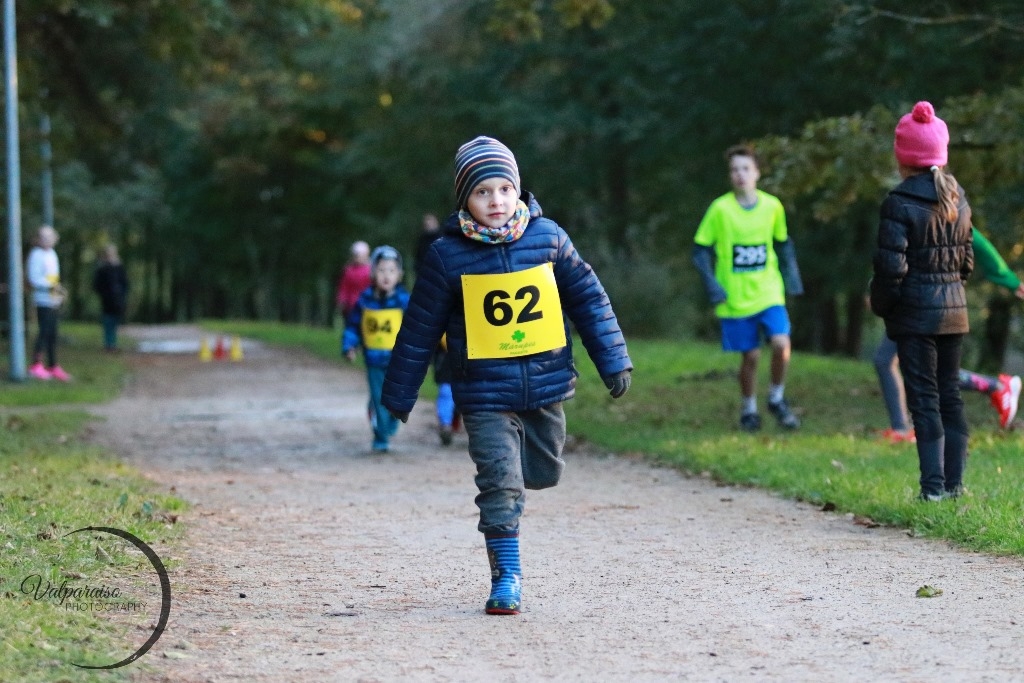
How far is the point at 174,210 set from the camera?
5428cm

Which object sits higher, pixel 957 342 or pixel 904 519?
pixel 957 342

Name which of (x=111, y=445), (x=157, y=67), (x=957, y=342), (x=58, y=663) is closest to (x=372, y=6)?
(x=157, y=67)

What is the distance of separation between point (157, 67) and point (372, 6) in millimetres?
3745

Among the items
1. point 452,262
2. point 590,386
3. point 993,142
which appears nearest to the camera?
point 452,262

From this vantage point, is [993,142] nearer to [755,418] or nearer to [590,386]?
[755,418]

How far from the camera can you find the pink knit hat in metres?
7.88

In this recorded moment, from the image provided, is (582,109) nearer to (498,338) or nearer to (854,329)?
(854,329)

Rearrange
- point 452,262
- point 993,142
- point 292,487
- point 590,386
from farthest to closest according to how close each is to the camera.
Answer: point 590,386 → point 993,142 → point 292,487 → point 452,262

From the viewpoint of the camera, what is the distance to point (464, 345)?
19.4ft

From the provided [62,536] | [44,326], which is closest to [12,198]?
[44,326]

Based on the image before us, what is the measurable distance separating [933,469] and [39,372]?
14532mm

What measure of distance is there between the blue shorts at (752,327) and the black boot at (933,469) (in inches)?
157

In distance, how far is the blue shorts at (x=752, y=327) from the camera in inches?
466

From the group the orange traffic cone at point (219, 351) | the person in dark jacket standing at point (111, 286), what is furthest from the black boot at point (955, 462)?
the person in dark jacket standing at point (111, 286)
